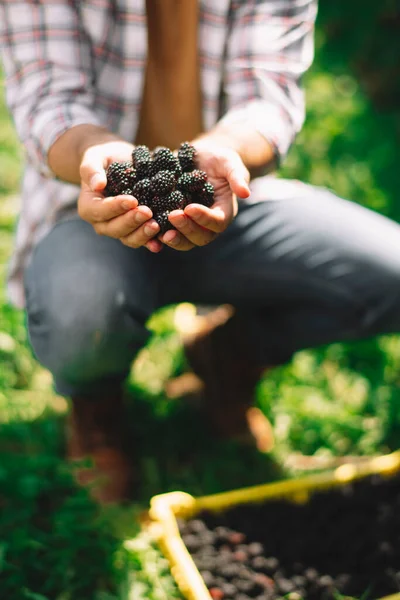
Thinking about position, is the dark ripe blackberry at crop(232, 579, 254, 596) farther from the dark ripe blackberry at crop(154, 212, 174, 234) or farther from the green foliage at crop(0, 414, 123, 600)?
the dark ripe blackberry at crop(154, 212, 174, 234)

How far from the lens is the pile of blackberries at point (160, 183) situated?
4.88 ft

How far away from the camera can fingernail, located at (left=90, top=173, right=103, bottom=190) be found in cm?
143

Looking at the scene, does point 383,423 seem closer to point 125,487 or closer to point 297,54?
point 125,487

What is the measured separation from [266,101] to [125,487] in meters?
1.10

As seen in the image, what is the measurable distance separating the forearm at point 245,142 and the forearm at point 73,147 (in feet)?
0.77

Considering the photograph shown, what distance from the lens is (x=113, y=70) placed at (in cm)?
185

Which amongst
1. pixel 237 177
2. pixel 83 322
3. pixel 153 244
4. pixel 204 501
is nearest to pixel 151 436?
pixel 204 501

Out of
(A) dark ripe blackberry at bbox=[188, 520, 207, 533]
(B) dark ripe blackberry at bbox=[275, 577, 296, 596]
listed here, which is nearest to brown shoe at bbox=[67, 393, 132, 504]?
(A) dark ripe blackberry at bbox=[188, 520, 207, 533]

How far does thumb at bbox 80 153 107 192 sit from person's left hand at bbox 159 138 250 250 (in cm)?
16

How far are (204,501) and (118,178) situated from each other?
831mm

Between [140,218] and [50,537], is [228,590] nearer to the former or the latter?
[50,537]

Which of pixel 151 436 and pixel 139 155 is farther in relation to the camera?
pixel 151 436

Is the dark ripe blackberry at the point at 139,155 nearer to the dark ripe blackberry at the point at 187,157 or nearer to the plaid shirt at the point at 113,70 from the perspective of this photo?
the dark ripe blackberry at the point at 187,157

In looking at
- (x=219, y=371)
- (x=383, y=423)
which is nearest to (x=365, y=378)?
(x=383, y=423)
